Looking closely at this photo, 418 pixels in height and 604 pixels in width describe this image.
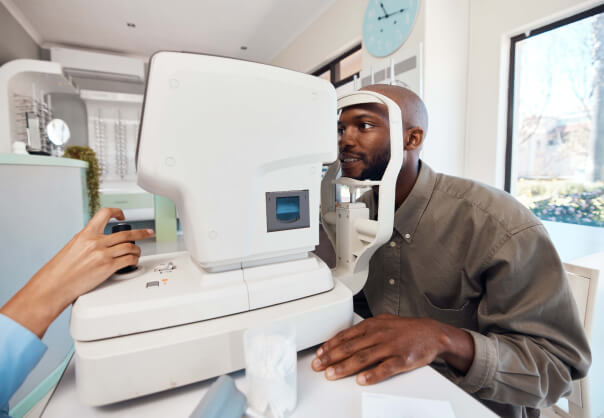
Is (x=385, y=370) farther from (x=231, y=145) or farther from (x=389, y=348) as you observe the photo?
(x=231, y=145)

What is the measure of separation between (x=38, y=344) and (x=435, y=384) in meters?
0.56

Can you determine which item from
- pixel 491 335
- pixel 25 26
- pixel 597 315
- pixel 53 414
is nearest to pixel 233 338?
pixel 53 414

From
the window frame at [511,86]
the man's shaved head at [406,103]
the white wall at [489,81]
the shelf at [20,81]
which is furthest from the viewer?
the shelf at [20,81]

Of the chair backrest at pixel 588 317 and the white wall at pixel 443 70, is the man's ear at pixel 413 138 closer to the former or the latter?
the chair backrest at pixel 588 317

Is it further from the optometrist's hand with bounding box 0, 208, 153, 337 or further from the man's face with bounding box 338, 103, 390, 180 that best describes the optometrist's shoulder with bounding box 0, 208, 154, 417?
the man's face with bounding box 338, 103, 390, 180

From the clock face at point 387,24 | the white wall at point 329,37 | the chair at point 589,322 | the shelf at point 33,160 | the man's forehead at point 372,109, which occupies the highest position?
the white wall at point 329,37

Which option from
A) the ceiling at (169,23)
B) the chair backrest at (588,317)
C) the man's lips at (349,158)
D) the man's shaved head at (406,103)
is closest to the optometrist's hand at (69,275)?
the man's lips at (349,158)

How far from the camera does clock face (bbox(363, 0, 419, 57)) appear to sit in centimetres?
201

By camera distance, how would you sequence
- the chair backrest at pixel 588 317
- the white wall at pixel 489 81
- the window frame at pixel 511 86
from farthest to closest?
the white wall at pixel 489 81, the window frame at pixel 511 86, the chair backrest at pixel 588 317

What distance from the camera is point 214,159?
48 cm

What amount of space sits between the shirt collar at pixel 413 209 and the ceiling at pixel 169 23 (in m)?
2.80

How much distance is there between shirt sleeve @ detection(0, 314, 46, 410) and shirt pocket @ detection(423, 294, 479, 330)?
0.79 metres

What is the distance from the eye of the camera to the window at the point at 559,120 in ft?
5.16

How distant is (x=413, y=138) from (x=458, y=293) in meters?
0.44
